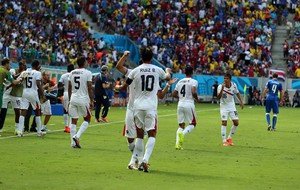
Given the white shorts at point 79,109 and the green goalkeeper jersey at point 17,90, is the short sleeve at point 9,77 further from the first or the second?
the white shorts at point 79,109

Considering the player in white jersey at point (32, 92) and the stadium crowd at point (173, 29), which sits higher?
the stadium crowd at point (173, 29)

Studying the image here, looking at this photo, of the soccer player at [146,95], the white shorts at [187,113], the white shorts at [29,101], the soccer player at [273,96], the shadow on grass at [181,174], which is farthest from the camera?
the soccer player at [273,96]

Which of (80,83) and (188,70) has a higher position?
(188,70)

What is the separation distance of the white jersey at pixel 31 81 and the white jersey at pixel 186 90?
14.9 ft

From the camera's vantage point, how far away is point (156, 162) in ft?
55.8

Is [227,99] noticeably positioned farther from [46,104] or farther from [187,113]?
[46,104]

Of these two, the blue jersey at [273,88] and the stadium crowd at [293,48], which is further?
the stadium crowd at [293,48]

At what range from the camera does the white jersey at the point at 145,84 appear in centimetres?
1527

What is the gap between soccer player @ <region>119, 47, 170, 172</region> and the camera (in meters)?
15.3

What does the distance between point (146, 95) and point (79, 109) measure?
531 centimetres

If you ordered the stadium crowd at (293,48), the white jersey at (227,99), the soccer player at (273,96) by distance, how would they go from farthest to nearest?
the stadium crowd at (293,48) → the soccer player at (273,96) → the white jersey at (227,99)

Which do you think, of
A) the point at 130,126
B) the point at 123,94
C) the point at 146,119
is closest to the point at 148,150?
the point at 146,119

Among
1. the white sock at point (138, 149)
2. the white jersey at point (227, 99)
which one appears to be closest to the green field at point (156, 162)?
the white sock at point (138, 149)

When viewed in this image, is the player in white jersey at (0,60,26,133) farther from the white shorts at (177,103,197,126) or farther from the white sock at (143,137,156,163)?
the white sock at (143,137,156,163)
